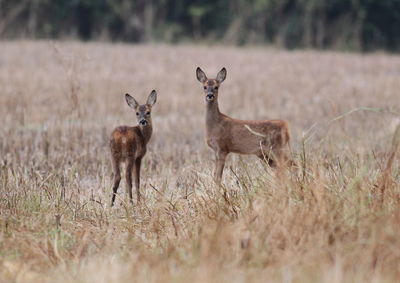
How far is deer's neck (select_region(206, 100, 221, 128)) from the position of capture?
28.7 feet

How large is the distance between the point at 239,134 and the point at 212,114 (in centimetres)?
41

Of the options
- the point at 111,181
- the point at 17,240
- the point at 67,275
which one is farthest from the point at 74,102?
the point at 67,275

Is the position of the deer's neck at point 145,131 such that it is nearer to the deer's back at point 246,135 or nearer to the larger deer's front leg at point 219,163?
the larger deer's front leg at point 219,163

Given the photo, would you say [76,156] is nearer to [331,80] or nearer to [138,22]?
[331,80]

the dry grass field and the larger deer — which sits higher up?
the larger deer

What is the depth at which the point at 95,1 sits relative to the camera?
38000mm

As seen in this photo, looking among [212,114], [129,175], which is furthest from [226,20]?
[129,175]

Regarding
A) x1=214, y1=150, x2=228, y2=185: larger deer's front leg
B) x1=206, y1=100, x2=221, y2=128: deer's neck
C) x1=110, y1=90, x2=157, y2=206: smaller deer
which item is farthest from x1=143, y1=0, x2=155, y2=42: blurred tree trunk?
x1=110, y1=90, x2=157, y2=206: smaller deer

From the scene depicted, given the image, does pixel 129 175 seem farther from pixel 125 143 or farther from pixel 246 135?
pixel 246 135

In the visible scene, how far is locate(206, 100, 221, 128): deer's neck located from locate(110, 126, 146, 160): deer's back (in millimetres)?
1223

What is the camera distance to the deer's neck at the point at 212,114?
8750 millimetres

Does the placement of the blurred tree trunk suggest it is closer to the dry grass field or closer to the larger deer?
the dry grass field

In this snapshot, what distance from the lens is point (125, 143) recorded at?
756cm

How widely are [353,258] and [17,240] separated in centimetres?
239
